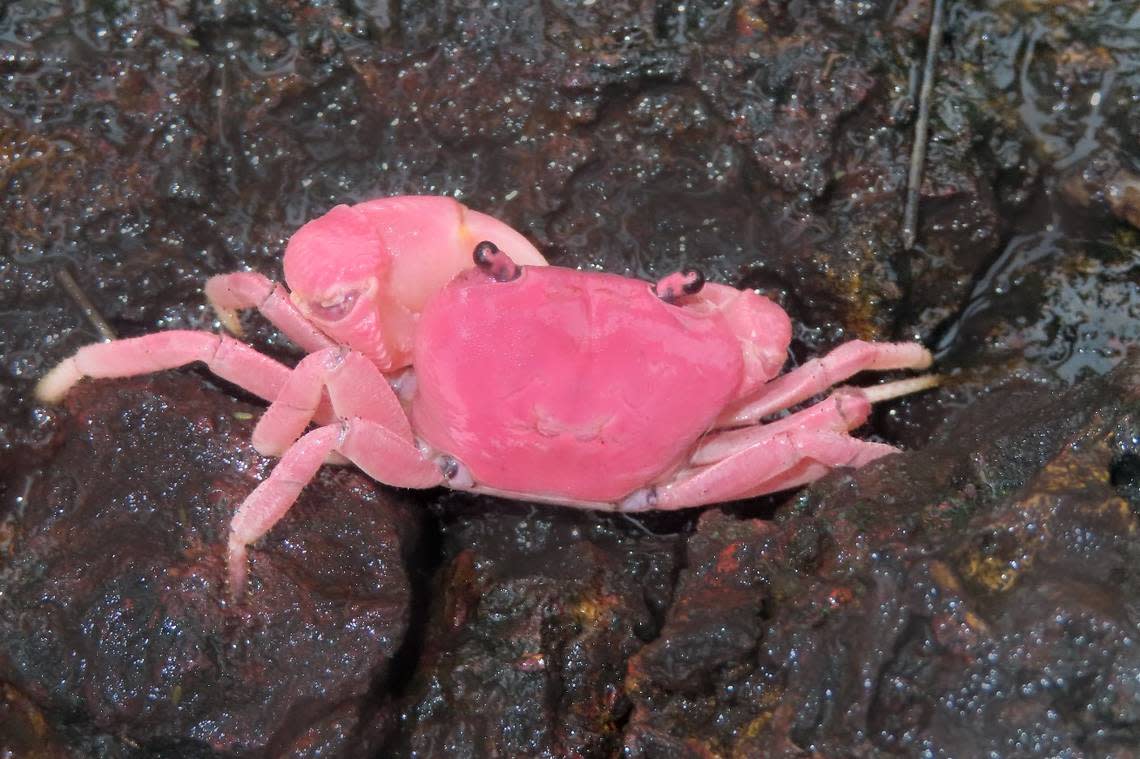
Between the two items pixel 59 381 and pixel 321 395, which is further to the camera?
pixel 59 381

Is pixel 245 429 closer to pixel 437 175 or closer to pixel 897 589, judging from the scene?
pixel 437 175

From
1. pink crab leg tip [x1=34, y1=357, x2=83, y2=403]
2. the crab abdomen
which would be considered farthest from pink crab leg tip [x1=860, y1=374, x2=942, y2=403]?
pink crab leg tip [x1=34, y1=357, x2=83, y2=403]

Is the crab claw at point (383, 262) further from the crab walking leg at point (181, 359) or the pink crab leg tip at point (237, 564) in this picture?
the pink crab leg tip at point (237, 564)

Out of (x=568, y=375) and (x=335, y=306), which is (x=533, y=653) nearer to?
(x=568, y=375)

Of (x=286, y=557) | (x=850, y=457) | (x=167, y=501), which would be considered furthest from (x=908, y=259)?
(x=167, y=501)

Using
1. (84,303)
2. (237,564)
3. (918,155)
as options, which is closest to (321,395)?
(237,564)

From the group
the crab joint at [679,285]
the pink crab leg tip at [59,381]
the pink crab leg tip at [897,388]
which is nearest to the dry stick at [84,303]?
the pink crab leg tip at [59,381]
